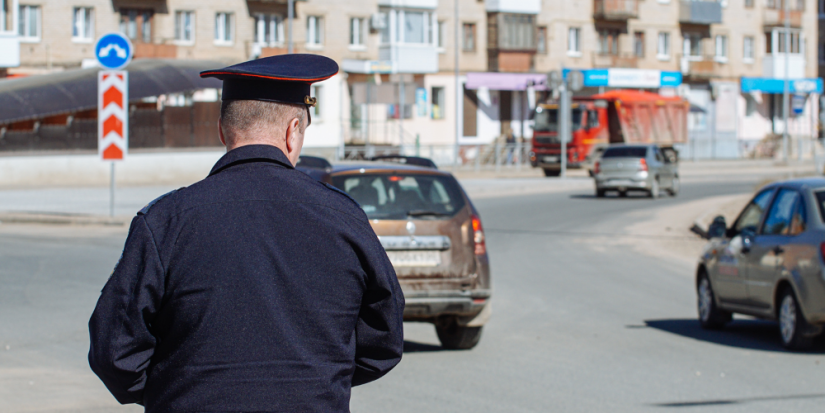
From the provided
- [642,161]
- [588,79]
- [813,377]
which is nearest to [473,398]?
[813,377]

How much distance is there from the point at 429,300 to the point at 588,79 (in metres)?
52.4

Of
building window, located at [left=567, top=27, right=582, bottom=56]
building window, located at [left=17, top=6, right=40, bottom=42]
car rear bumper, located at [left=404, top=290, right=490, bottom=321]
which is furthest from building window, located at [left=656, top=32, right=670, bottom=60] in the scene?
car rear bumper, located at [left=404, top=290, right=490, bottom=321]

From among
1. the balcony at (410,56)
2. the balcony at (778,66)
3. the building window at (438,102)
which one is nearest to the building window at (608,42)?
the building window at (438,102)

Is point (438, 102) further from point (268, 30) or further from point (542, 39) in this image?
point (268, 30)

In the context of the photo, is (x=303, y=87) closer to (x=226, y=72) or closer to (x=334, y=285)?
(x=226, y=72)

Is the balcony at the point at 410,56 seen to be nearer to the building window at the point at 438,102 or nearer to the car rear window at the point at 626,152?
the building window at the point at 438,102

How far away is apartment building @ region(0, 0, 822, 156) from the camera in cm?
4522

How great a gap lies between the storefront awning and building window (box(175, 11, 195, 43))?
49.6 ft

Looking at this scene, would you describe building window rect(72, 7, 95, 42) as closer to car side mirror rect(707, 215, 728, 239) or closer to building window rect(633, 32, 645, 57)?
building window rect(633, 32, 645, 57)

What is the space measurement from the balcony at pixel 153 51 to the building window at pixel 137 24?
373 millimetres

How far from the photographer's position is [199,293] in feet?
7.89

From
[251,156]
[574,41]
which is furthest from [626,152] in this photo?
[251,156]

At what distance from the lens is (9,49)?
124 feet

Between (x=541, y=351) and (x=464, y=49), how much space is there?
48.8 metres
